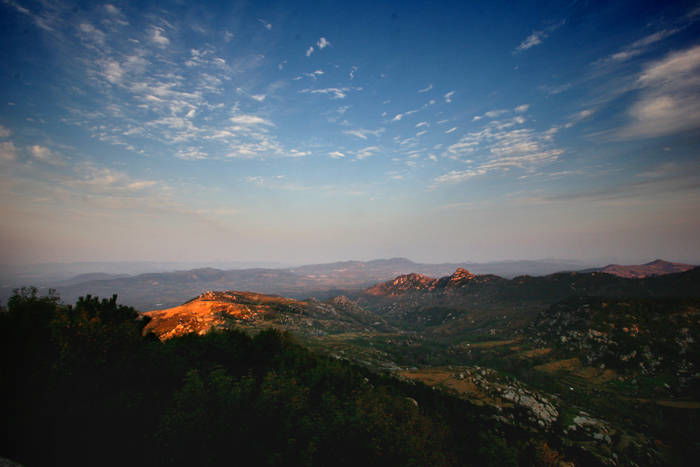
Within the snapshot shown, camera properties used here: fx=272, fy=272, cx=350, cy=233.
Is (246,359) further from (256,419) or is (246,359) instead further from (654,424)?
(654,424)

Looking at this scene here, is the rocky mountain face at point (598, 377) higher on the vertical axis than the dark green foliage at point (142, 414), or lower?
lower

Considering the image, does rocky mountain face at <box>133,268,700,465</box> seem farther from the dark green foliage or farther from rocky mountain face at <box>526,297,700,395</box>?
the dark green foliage

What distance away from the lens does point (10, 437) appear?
31.3m

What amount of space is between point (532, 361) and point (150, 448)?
192m

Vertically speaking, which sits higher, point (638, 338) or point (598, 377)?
point (638, 338)

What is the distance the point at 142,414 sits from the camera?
130ft

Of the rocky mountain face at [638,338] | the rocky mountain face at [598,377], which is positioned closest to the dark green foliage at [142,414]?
the rocky mountain face at [598,377]

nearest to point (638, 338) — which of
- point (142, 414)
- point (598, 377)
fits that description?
point (598, 377)

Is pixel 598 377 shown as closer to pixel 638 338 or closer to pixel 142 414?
pixel 638 338

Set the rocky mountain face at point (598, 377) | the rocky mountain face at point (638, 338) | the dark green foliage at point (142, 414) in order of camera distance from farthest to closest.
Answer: the rocky mountain face at point (638, 338) → the rocky mountain face at point (598, 377) → the dark green foliage at point (142, 414)

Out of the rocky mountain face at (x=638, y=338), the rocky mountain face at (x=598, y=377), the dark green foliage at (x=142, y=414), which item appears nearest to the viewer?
the dark green foliage at (x=142, y=414)

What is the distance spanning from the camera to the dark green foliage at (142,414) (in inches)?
1323

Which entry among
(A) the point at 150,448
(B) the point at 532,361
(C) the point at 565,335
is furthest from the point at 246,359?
(C) the point at 565,335

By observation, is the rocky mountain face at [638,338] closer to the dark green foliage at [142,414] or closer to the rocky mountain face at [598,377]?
the rocky mountain face at [598,377]
